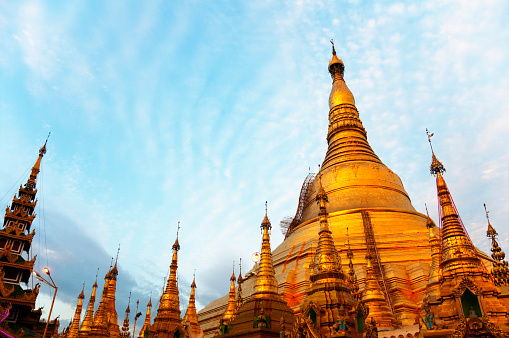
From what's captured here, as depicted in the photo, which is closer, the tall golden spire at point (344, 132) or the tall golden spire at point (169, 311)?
the tall golden spire at point (169, 311)

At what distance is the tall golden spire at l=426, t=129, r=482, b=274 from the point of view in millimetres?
10352

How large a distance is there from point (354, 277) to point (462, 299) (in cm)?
435

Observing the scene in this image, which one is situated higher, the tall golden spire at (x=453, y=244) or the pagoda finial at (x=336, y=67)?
the pagoda finial at (x=336, y=67)

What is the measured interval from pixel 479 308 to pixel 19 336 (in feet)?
78.3

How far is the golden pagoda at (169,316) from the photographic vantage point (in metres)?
14.9

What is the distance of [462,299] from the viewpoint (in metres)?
9.42

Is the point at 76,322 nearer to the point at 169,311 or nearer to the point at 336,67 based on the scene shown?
the point at 169,311

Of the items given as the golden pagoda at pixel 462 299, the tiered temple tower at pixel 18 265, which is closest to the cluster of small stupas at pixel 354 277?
the golden pagoda at pixel 462 299

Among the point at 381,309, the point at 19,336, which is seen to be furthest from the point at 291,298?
the point at 19,336

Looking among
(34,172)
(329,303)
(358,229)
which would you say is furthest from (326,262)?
(34,172)

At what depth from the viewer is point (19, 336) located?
21.1 meters

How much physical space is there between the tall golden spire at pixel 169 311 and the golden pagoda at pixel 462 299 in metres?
9.93

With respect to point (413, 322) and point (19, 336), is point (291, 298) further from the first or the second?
point (19, 336)

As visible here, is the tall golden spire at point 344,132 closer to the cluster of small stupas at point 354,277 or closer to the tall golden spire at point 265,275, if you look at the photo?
the cluster of small stupas at point 354,277
